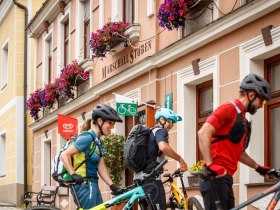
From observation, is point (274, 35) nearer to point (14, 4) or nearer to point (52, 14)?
point (52, 14)

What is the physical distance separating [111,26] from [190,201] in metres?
5.86

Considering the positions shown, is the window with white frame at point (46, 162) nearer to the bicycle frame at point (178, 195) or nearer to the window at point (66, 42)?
the window at point (66, 42)

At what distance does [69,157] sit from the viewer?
7.62 metres

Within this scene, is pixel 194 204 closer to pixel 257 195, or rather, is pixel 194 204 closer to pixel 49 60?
pixel 257 195

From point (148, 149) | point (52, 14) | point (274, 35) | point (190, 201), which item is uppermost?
point (52, 14)

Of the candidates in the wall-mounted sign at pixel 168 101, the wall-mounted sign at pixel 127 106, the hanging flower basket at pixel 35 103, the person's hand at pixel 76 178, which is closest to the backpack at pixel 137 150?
the person's hand at pixel 76 178

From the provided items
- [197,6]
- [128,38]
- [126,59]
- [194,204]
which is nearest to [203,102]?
[197,6]

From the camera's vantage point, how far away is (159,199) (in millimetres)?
8805

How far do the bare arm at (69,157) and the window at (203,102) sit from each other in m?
4.79

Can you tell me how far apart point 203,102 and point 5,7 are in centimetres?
1761

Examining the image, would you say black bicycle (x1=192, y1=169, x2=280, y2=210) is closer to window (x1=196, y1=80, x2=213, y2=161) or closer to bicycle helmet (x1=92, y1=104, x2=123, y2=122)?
bicycle helmet (x1=92, y1=104, x2=123, y2=122)

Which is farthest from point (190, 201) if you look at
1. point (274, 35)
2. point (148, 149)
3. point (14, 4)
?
point (14, 4)

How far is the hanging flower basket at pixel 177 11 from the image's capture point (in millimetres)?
11594

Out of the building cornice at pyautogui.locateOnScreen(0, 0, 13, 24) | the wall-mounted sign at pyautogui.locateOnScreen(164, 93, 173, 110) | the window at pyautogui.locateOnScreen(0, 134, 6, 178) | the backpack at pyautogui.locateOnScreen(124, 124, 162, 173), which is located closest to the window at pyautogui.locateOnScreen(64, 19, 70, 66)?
the building cornice at pyautogui.locateOnScreen(0, 0, 13, 24)
